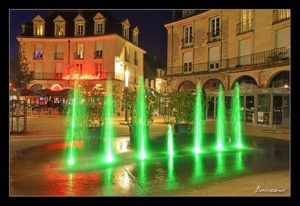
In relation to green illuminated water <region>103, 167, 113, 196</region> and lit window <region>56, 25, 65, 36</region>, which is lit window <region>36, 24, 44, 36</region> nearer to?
lit window <region>56, 25, 65, 36</region>

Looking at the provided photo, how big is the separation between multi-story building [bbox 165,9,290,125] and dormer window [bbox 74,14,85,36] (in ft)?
38.8

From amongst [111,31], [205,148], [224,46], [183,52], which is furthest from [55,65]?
[205,148]

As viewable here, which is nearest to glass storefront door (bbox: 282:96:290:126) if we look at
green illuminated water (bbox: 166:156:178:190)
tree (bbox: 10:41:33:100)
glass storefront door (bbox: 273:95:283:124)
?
glass storefront door (bbox: 273:95:283:124)

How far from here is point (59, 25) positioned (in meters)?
43.9

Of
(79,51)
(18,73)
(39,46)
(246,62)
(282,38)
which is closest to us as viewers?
(282,38)

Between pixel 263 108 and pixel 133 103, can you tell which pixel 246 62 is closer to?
pixel 263 108

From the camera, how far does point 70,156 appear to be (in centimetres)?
1034

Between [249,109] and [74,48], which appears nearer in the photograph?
[249,109]

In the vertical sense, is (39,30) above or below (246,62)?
above

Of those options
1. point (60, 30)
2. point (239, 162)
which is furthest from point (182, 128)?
point (60, 30)

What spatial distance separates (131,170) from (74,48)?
3663 centimetres

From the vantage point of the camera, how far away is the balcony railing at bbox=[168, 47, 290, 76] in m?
24.1
